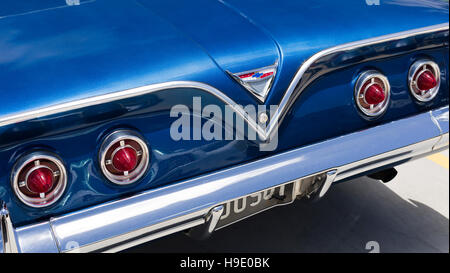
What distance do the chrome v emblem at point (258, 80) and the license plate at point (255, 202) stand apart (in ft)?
1.28

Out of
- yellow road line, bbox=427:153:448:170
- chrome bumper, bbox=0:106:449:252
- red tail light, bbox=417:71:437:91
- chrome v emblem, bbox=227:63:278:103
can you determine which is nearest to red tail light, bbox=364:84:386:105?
chrome bumper, bbox=0:106:449:252

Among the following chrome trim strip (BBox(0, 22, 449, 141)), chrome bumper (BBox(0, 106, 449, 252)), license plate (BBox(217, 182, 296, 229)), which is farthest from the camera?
license plate (BBox(217, 182, 296, 229))

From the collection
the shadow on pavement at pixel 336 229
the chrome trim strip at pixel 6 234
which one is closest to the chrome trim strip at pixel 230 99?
the chrome trim strip at pixel 6 234

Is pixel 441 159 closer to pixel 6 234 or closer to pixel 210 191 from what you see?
pixel 210 191

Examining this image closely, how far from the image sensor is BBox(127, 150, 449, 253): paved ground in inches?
118

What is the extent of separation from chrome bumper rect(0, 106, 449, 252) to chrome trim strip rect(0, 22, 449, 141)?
0.18 m

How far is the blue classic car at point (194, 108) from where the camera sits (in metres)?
1.90

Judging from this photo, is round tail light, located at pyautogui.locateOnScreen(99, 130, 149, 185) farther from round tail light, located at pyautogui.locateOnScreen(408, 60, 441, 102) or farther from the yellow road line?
the yellow road line

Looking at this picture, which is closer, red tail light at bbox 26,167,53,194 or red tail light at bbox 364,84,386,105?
red tail light at bbox 26,167,53,194

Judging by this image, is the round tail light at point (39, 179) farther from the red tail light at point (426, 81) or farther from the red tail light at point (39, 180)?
the red tail light at point (426, 81)

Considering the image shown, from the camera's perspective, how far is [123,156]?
6.54 ft

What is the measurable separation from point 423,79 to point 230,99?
996mm
